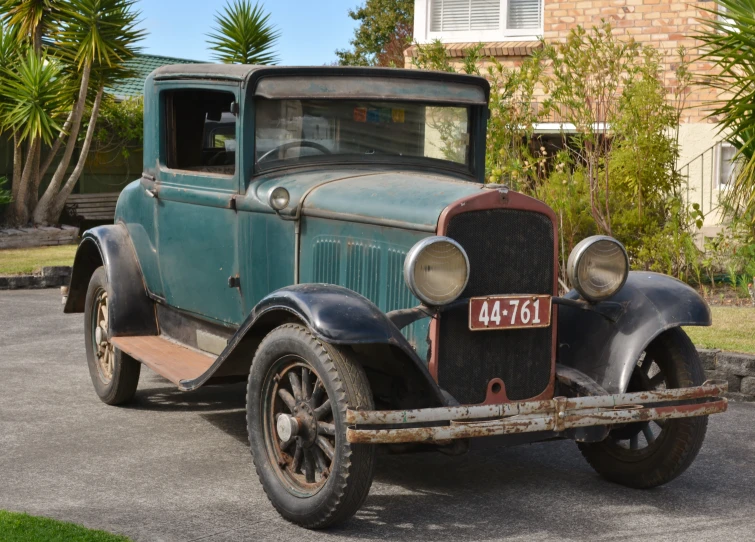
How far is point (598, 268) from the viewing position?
4.78 metres

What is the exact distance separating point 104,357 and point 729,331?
449 cm

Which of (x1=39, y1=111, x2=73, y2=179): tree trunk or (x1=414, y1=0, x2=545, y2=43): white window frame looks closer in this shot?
(x1=414, y1=0, x2=545, y2=43): white window frame

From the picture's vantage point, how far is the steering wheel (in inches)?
216

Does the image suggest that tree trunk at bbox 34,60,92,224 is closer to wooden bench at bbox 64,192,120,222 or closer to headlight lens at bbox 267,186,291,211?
wooden bench at bbox 64,192,120,222

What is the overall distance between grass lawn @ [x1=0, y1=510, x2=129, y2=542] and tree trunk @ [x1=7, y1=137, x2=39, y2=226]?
13.3m

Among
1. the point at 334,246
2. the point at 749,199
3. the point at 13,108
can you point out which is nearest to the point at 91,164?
the point at 13,108

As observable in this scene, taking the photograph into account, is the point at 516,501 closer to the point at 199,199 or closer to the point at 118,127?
the point at 199,199

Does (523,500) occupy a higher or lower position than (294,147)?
lower

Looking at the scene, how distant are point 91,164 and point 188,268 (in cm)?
1420

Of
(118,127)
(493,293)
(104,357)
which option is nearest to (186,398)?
(104,357)

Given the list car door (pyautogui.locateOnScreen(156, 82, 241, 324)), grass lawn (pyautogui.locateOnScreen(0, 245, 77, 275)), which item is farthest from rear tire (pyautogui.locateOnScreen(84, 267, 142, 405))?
grass lawn (pyautogui.locateOnScreen(0, 245, 77, 275))

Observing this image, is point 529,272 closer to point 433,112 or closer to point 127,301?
point 433,112

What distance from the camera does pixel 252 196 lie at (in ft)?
17.7

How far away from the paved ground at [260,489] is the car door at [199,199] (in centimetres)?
77
